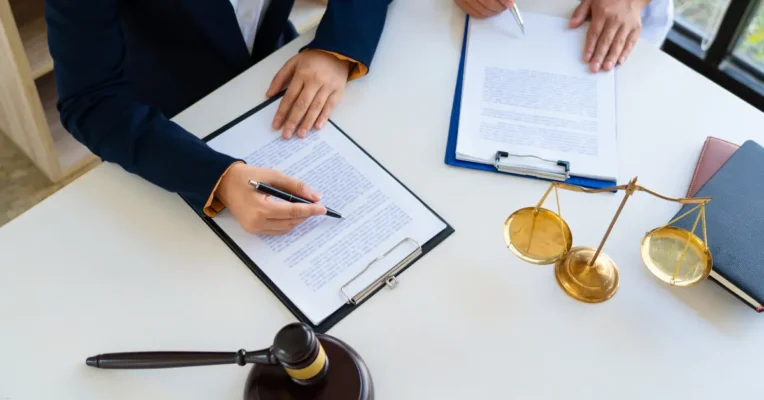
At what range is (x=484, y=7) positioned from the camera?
45.8 inches

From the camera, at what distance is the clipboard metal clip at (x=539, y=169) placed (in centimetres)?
98

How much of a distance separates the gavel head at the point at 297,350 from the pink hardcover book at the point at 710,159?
0.61 meters

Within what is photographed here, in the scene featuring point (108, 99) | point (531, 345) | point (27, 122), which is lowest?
point (27, 122)

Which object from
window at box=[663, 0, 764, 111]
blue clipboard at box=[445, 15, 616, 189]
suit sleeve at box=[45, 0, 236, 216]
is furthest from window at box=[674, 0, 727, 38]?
suit sleeve at box=[45, 0, 236, 216]

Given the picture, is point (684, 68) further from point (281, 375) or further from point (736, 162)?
point (281, 375)

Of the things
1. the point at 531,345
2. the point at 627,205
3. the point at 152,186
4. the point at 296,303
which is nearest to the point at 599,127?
the point at 627,205

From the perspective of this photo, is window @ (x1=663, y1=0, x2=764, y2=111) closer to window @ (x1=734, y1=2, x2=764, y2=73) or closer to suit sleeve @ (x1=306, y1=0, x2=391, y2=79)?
window @ (x1=734, y1=2, x2=764, y2=73)

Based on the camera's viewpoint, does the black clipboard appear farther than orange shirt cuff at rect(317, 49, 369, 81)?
No

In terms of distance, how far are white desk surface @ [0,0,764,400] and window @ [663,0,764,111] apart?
3.64 ft

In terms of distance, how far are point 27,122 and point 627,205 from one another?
149cm

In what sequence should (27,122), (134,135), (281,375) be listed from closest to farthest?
1. (281,375)
2. (134,135)
3. (27,122)

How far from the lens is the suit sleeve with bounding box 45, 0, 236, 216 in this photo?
921 mm

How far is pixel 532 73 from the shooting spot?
1.09 meters

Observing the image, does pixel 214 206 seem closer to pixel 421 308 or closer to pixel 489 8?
pixel 421 308
